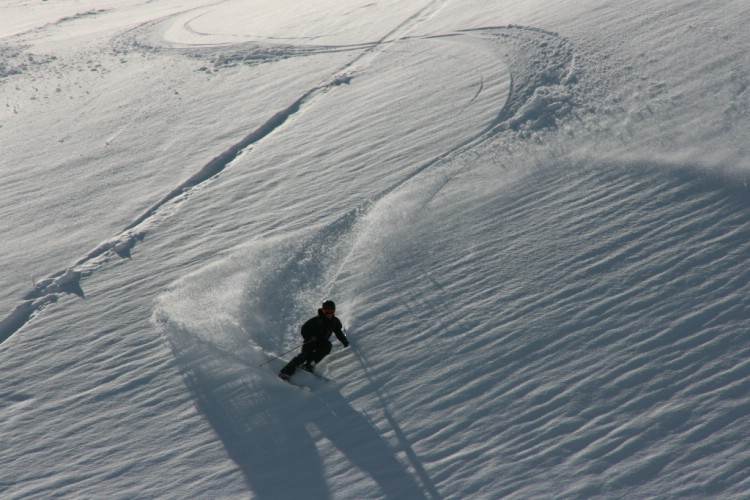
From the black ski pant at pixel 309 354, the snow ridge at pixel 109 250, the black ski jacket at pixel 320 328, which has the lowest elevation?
the black ski pant at pixel 309 354

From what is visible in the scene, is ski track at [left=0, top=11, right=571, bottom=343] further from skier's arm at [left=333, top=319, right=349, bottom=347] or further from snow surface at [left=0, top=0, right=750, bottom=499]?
skier's arm at [left=333, top=319, right=349, bottom=347]

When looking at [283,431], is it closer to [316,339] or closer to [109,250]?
[316,339]

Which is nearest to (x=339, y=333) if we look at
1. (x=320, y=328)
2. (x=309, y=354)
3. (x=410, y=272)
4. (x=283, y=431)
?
(x=320, y=328)

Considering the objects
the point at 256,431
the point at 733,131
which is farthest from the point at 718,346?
the point at 256,431

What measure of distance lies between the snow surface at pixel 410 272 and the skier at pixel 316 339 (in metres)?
0.23

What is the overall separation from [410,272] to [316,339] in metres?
1.71

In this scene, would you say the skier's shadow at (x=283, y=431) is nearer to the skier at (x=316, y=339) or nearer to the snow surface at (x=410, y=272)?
the snow surface at (x=410, y=272)

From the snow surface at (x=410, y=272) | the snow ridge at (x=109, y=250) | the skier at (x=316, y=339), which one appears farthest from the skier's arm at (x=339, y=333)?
the snow ridge at (x=109, y=250)

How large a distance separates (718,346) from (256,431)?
460 centimetres

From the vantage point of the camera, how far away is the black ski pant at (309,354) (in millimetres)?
6117

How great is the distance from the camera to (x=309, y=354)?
6160 millimetres

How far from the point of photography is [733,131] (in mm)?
8281

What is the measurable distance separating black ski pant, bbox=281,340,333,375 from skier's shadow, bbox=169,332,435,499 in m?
0.21

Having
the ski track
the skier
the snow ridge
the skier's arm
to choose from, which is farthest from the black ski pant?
the snow ridge
